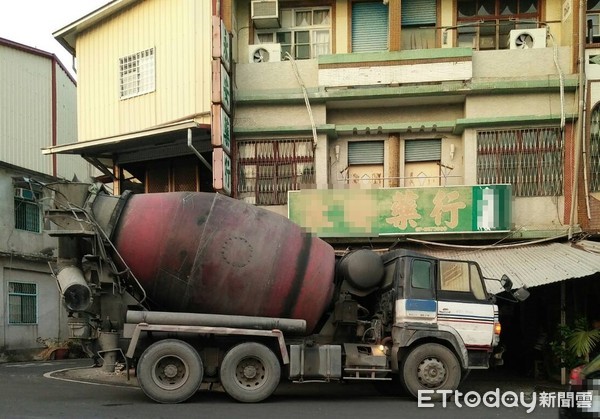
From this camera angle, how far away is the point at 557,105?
14789 millimetres

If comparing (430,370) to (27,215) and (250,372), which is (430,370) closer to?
(250,372)

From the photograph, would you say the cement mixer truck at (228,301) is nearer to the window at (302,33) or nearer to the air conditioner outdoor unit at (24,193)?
the window at (302,33)

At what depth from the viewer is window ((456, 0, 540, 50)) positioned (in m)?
15.9

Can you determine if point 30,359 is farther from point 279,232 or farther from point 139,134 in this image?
point 279,232

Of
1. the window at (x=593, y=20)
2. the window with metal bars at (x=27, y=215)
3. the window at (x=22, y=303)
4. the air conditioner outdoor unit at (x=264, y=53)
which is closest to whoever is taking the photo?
the window at (x=593, y=20)

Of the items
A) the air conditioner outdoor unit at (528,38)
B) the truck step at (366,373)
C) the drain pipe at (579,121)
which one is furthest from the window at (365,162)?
the truck step at (366,373)

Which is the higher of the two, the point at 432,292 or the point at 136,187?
the point at 136,187

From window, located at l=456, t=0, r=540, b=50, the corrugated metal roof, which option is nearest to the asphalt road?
the corrugated metal roof

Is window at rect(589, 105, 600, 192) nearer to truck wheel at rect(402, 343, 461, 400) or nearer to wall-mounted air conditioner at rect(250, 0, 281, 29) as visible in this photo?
truck wheel at rect(402, 343, 461, 400)

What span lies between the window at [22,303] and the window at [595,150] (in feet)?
58.0

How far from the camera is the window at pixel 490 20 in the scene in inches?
627

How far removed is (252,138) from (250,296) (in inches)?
253

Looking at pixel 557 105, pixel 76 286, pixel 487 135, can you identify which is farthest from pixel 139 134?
pixel 557 105

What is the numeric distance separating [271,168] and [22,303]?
11.4 metres
